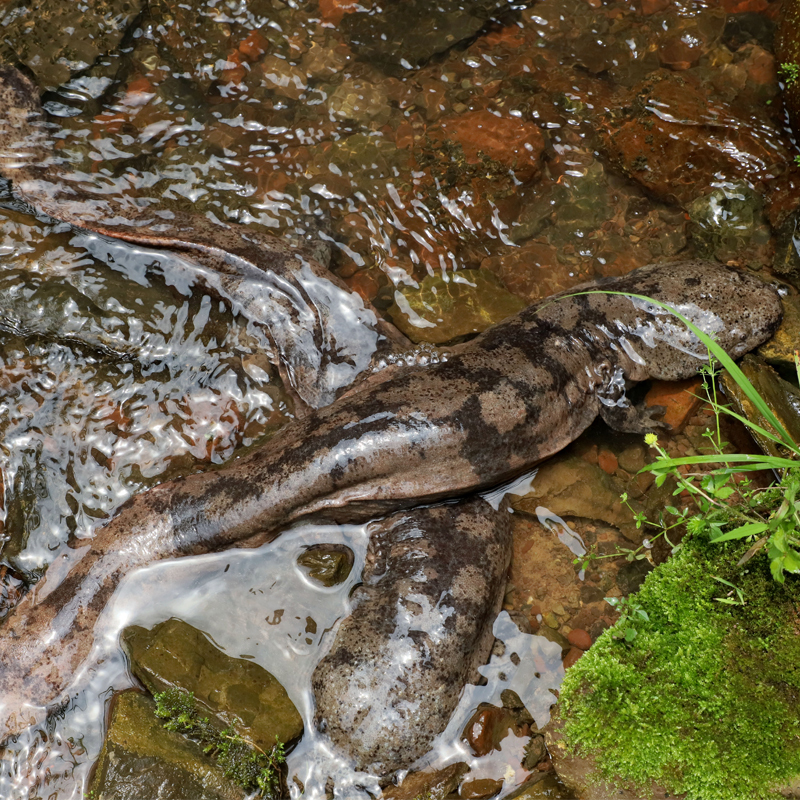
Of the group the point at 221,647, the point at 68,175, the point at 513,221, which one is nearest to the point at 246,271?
the point at 68,175

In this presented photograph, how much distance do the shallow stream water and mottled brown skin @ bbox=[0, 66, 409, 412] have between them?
0.48 ft

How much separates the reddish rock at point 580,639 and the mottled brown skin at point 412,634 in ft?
1.80

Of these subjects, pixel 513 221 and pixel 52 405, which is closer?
pixel 52 405

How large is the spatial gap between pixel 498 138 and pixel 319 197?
177 centimetres

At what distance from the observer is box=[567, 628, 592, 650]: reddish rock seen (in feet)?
14.7

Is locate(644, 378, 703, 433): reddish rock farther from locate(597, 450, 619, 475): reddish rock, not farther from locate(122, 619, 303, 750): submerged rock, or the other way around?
locate(122, 619, 303, 750): submerged rock

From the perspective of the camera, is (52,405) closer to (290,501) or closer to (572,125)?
(290,501)

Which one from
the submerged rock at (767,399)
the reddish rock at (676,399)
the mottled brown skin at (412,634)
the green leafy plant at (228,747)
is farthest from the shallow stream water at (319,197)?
the submerged rock at (767,399)

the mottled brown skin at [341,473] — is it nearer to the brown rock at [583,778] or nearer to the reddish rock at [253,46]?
the brown rock at [583,778]

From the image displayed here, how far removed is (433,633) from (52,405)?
3.33m

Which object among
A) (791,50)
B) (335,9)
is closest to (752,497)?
(791,50)

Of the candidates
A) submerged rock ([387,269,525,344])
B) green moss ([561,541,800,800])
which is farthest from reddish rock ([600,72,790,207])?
green moss ([561,541,800,800])

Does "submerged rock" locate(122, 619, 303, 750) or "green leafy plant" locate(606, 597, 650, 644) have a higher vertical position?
"green leafy plant" locate(606, 597, 650, 644)

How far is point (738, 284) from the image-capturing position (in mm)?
5309
